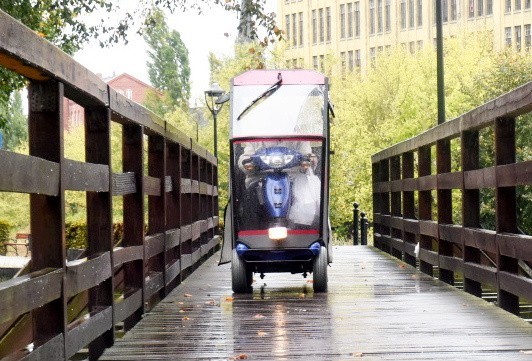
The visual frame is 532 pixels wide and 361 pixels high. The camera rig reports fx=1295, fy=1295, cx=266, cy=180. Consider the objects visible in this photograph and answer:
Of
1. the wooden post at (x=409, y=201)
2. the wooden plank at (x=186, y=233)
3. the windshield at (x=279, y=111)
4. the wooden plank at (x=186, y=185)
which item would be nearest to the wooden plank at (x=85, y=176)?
the windshield at (x=279, y=111)

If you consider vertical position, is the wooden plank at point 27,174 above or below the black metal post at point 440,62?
below

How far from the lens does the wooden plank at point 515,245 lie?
27.0ft

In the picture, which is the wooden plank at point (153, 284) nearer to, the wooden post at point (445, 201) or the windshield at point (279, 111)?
the windshield at point (279, 111)

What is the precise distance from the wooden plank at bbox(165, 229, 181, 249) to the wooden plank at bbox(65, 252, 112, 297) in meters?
3.83

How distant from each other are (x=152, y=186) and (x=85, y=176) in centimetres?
329

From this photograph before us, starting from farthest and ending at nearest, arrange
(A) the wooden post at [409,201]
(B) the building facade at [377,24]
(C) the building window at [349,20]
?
(C) the building window at [349,20] < (B) the building facade at [377,24] < (A) the wooden post at [409,201]

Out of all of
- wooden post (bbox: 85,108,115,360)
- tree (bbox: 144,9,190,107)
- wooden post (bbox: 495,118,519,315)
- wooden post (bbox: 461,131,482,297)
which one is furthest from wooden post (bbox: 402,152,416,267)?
tree (bbox: 144,9,190,107)

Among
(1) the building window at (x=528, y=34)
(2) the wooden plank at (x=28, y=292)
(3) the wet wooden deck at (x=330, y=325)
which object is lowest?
(3) the wet wooden deck at (x=330, y=325)

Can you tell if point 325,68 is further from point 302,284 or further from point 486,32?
point 302,284

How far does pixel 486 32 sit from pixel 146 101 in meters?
45.9

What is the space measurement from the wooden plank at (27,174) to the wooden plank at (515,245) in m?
3.45

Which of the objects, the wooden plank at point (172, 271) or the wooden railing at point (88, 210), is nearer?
the wooden railing at point (88, 210)

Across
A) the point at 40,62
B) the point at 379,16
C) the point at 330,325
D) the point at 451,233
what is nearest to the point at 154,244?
the point at 330,325

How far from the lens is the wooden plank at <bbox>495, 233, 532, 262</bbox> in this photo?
8219 mm
